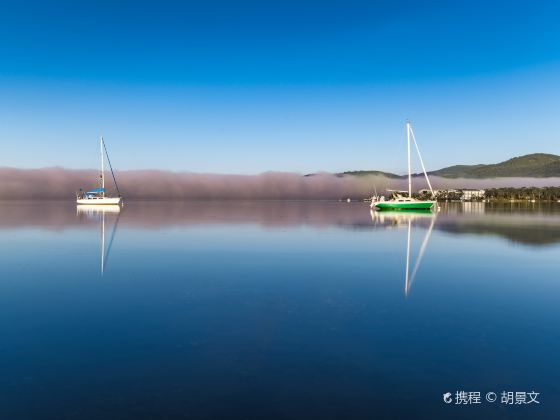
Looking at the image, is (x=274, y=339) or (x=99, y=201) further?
(x=99, y=201)

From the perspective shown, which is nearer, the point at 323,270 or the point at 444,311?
the point at 444,311

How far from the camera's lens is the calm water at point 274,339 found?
8953mm

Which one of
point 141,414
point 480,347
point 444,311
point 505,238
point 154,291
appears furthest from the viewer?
point 505,238

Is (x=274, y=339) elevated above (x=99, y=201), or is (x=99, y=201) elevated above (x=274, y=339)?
(x=99, y=201)

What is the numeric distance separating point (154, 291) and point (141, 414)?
37.9 ft

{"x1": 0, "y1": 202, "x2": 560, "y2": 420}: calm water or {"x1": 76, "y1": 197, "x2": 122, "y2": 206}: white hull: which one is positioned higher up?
{"x1": 76, "y1": 197, "x2": 122, "y2": 206}: white hull

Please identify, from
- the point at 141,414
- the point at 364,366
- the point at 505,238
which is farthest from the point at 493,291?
the point at 505,238

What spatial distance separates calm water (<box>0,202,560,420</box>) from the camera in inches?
352

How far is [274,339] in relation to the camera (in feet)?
41.7

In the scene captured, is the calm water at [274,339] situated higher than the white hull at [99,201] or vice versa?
the white hull at [99,201]

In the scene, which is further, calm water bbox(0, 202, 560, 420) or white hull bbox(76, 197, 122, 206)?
white hull bbox(76, 197, 122, 206)

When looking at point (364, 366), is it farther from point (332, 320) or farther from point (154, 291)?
point (154, 291)

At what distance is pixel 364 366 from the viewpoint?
10.8 metres

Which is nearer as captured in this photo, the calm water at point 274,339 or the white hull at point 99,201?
the calm water at point 274,339
